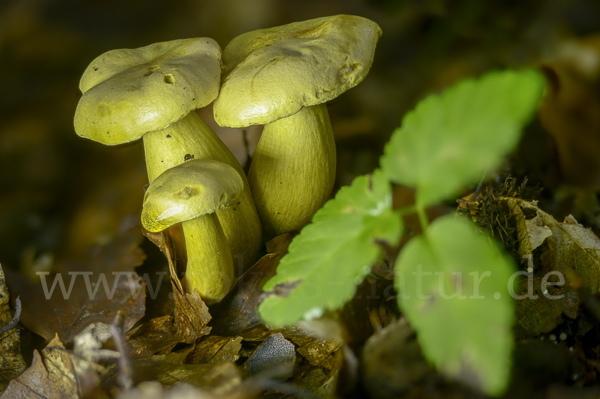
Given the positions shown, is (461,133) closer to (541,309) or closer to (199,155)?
(541,309)

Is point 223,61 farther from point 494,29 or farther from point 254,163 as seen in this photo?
point 494,29

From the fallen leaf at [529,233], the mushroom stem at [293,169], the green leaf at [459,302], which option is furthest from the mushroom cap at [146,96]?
the fallen leaf at [529,233]

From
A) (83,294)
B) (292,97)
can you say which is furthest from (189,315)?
(292,97)

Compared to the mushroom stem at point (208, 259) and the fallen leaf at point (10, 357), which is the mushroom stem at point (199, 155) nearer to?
the mushroom stem at point (208, 259)

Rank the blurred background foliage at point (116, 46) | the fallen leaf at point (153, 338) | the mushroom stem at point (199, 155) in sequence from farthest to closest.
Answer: the blurred background foliage at point (116, 46)
the mushroom stem at point (199, 155)
the fallen leaf at point (153, 338)

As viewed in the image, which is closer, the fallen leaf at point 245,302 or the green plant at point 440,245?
the green plant at point 440,245

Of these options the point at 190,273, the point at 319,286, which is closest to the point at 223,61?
the point at 190,273

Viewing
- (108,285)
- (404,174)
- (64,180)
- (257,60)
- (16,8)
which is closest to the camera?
(404,174)
